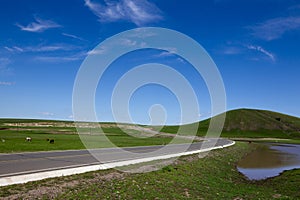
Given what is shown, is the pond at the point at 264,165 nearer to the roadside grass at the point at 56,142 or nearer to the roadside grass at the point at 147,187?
the roadside grass at the point at 147,187

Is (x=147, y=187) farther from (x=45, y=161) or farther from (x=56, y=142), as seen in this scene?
(x=56, y=142)

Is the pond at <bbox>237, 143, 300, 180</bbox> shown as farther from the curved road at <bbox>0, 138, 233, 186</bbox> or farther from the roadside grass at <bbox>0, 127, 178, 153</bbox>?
the roadside grass at <bbox>0, 127, 178, 153</bbox>

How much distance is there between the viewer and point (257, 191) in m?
22.3

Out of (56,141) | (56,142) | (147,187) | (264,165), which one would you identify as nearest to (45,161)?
(147,187)

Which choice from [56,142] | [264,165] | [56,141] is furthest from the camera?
[56,141]

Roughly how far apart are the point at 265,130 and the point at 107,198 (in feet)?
652

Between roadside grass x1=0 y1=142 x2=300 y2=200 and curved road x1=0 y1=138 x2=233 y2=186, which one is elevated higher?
curved road x1=0 y1=138 x2=233 y2=186

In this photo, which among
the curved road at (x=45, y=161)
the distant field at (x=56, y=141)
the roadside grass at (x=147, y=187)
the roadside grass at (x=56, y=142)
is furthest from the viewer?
the distant field at (x=56, y=141)

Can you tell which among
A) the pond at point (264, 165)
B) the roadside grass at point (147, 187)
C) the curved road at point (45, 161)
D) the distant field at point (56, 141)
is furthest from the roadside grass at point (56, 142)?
the pond at point (264, 165)

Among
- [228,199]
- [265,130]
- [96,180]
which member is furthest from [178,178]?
[265,130]

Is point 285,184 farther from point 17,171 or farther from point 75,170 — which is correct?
point 17,171

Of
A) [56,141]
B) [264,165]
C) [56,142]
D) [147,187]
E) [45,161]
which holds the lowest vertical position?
[264,165]

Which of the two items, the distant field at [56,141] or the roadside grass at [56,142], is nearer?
the roadside grass at [56,142]

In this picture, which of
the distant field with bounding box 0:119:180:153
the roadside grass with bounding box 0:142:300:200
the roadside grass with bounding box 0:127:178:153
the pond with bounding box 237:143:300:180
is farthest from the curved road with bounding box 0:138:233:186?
the pond with bounding box 237:143:300:180
